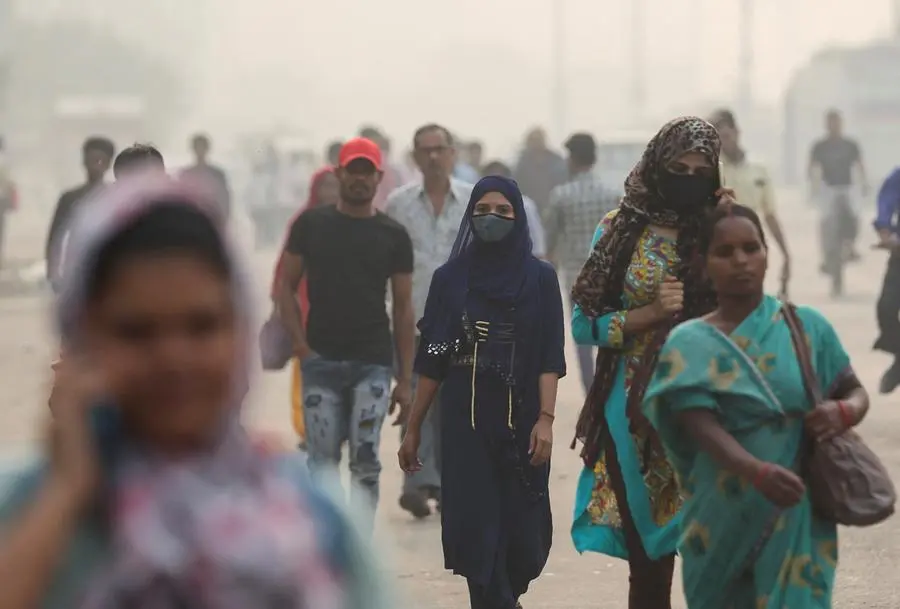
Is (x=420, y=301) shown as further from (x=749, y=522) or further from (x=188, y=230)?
(x=188, y=230)

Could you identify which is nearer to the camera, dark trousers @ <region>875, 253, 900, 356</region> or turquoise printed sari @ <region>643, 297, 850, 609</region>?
turquoise printed sari @ <region>643, 297, 850, 609</region>

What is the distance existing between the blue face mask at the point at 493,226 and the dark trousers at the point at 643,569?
969mm

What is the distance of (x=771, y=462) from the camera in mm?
4441

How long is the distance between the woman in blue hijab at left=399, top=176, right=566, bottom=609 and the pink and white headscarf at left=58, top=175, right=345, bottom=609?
396 cm

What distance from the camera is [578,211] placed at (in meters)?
11.5

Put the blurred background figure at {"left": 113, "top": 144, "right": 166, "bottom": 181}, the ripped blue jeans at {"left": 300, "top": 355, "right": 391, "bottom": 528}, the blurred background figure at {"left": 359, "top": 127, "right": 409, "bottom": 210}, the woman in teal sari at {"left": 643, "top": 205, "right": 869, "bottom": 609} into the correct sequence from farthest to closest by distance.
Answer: the blurred background figure at {"left": 359, "top": 127, "right": 409, "bottom": 210} → the ripped blue jeans at {"left": 300, "top": 355, "right": 391, "bottom": 528} → the blurred background figure at {"left": 113, "top": 144, "right": 166, "bottom": 181} → the woman in teal sari at {"left": 643, "top": 205, "right": 869, "bottom": 609}

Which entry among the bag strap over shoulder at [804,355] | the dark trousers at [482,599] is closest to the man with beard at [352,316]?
the dark trousers at [482,599]

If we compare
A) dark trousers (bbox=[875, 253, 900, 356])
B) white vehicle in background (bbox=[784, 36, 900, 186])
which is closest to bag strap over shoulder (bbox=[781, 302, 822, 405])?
dark trousers (bbox=[875, 253, 900, 356])

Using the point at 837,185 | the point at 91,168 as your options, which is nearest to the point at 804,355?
the point at 91,168

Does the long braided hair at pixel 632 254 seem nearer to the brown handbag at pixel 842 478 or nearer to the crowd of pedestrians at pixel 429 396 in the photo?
the crowd of pedestrians at pixel 429 396

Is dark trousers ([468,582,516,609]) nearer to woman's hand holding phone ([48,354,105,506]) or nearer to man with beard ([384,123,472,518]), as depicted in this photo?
man with beard ([384,123,472,518])

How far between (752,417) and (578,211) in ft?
23.3

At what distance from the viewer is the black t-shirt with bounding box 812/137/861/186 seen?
21.5 m

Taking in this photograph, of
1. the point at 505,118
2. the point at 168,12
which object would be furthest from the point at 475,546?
the point at 505,118
